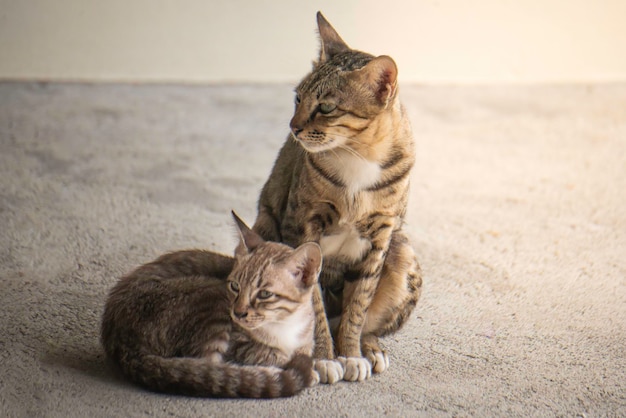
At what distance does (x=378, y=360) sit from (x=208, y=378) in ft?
2.45

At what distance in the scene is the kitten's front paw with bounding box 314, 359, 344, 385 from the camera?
297cm

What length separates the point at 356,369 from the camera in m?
3.03

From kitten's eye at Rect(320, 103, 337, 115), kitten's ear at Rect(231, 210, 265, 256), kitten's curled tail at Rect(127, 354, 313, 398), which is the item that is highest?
kitten's eye at Rect(320, 103, 337, 115)

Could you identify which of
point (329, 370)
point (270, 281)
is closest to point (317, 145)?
point (270, 281)

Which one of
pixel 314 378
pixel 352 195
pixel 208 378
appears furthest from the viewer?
pixel 352 195

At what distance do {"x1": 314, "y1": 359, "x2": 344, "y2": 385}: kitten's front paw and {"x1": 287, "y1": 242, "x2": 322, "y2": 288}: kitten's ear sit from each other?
306 millimetres

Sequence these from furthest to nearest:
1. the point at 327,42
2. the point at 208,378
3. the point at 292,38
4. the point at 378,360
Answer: the point at 292,38 < the point at 327,42 < the point at 378,360 < the point at 208,378

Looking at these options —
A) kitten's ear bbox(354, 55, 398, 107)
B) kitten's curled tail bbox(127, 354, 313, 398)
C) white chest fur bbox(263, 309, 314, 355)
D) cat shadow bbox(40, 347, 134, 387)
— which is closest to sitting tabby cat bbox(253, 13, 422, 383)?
kitten's ear bbox(354, 55, 398, 107)

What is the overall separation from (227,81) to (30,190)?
2466 mm

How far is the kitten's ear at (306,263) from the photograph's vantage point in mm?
2857

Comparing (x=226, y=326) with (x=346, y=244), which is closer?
(x=226, y=326)

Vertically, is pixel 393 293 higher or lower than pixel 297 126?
lower

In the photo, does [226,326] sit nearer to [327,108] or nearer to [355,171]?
[355,171]

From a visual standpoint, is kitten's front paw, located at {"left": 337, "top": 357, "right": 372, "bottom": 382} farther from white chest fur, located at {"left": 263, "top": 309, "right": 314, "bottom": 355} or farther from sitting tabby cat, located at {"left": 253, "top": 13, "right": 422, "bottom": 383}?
white chest fur, located at {"left": 263, "top": 309, "right": 314, "bottom": 355}
